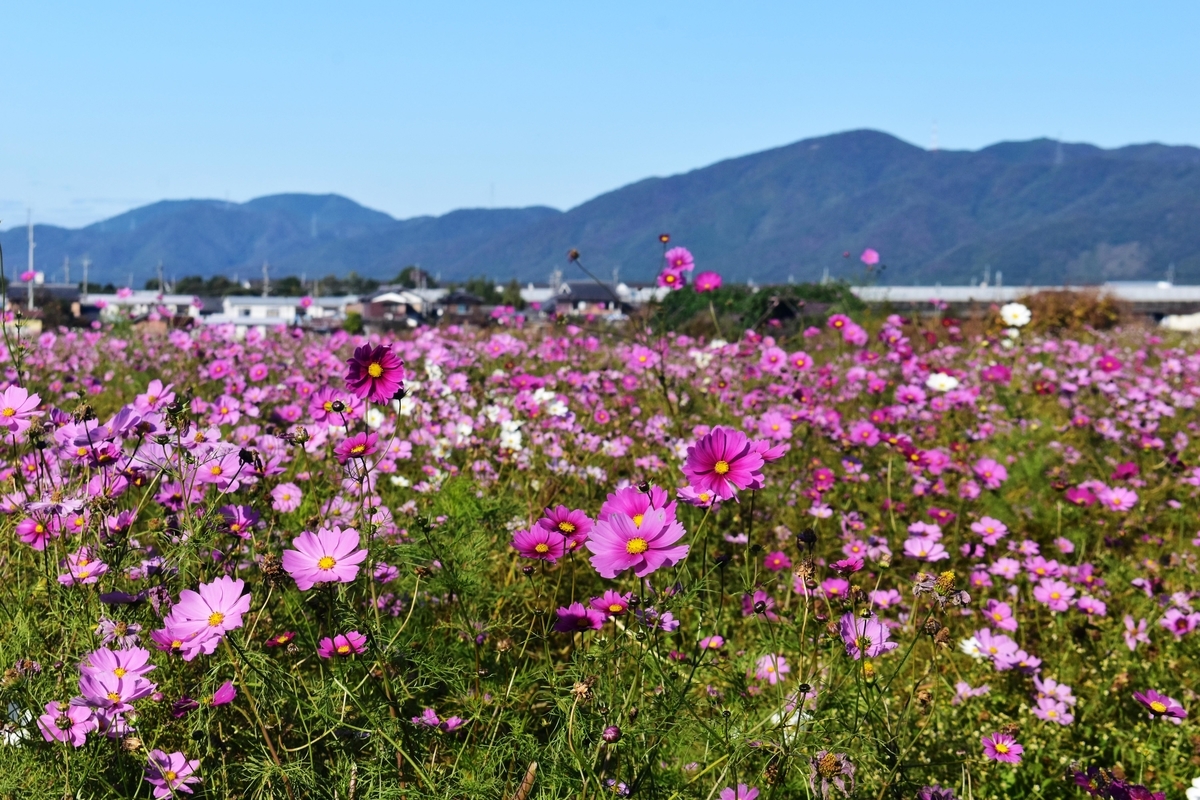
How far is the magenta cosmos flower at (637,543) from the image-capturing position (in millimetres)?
1121

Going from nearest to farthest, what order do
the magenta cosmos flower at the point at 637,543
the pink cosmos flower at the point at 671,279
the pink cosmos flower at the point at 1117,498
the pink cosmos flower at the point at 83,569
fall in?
the magenta cosmos flower at the point at 637,543, the pink cosmos flower at the point at 83,569, the pink cosmos flower at the point at 1117,498, the pink cosmos flower at the point at 671,279

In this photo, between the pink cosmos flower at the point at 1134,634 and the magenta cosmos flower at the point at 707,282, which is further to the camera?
the magenta cosmos flower at the point at 707,282

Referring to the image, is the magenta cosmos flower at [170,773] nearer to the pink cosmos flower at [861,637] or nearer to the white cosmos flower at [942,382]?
the pink cosmos flower at [861,637]

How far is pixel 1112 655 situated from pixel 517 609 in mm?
1629

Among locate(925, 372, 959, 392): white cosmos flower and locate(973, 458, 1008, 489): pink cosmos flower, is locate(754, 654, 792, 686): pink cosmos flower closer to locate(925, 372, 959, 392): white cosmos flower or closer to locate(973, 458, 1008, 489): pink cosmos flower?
locate(973, 458, 1008, 489): pink cosmos flower

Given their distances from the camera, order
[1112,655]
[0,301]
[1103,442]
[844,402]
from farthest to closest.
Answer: [844,402] → [1103,442] → [1112,655] → [0,301]

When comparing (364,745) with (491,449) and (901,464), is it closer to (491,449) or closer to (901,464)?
(491,449)

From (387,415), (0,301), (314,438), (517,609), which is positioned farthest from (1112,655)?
(0,301)

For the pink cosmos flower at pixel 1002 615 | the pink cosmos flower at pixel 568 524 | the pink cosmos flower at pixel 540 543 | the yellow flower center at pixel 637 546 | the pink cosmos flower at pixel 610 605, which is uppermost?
the yellow flower center at pixel 637 546

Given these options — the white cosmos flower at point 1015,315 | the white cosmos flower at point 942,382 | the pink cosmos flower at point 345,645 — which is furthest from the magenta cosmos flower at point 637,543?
the white cosmos flower at point 1015,315

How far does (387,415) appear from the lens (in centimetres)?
337

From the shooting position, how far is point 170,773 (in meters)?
1.28

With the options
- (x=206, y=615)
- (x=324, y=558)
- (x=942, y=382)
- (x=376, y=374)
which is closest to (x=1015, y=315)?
(x=942, y=382)

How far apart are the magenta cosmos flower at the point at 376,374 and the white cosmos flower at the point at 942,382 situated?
3400 mm
